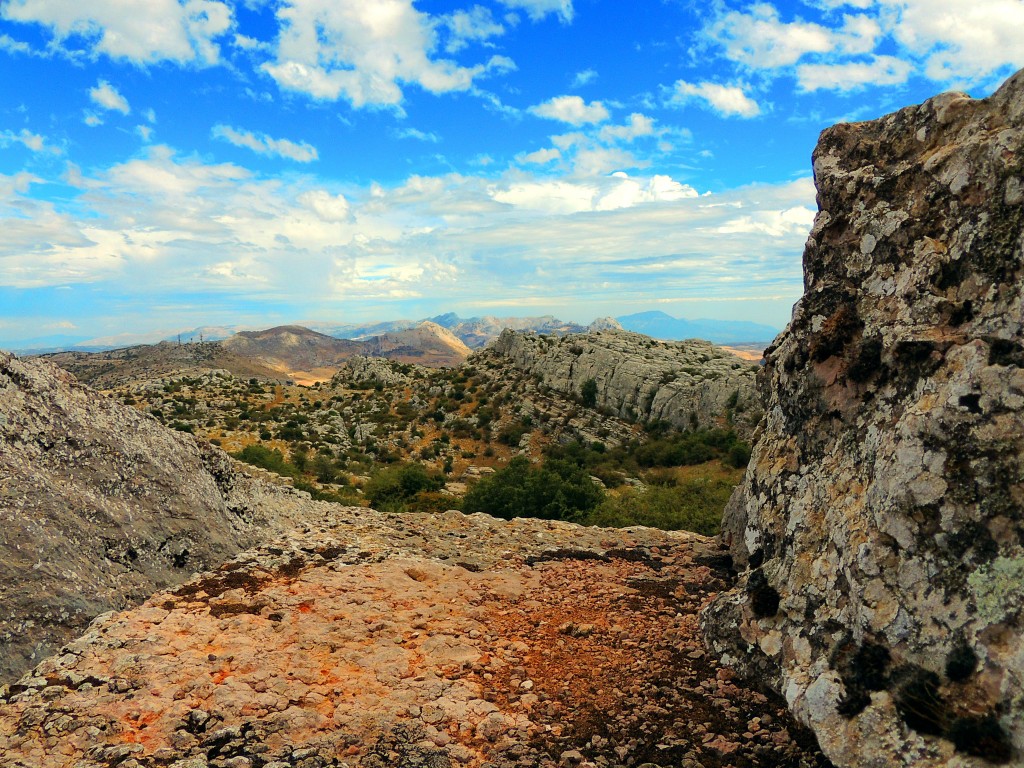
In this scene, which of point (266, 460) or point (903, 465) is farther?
point (266, 460)

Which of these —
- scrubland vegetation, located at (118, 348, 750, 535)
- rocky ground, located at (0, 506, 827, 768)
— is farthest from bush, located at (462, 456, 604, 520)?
rocky ground, located at (0, 506, 827, 768)

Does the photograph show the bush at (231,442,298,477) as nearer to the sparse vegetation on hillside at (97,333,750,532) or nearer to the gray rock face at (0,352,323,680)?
the sparse vegetation on hillside at (97,333,750,532)

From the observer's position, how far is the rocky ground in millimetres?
5559

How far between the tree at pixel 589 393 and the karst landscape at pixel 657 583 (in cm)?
3261

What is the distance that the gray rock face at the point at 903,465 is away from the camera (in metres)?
4.47

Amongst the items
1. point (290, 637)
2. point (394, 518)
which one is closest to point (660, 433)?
point (394, 518)

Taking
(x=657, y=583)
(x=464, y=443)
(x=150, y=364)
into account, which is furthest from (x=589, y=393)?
(x=150, y=364)

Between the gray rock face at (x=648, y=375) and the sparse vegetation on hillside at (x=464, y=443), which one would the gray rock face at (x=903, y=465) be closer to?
the sparse vegetation on hillside at (x=464, y=443)

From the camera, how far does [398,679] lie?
22.1 feet

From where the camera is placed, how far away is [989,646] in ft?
14.1

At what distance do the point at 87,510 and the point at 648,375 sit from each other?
3974 centimetres

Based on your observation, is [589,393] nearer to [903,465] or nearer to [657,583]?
[657,583]

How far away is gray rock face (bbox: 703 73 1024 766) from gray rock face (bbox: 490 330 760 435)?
1295 inches

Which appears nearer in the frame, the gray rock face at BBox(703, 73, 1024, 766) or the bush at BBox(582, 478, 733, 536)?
the gray rock face at BBox(703, 73, 1024, 766)
